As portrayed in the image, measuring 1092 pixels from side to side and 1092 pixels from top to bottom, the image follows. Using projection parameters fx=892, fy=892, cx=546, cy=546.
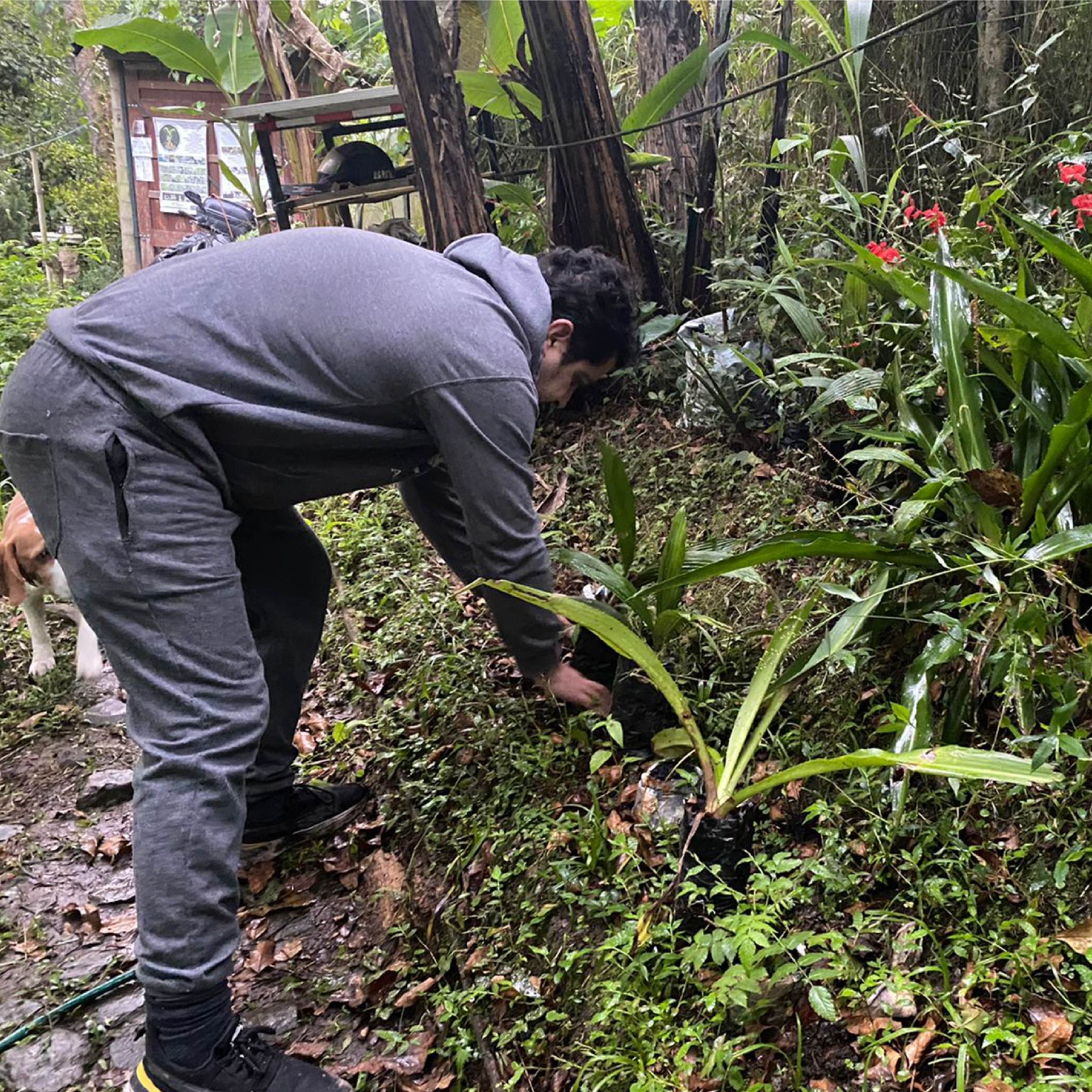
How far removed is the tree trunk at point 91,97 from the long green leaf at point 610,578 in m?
13.3

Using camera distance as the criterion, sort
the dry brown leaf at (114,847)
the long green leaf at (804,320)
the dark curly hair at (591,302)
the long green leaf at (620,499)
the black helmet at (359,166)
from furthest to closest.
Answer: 1. the black helmet at (359,166)
2. the long green leaf at (804,320)
3. the dry brown leaf at (114,847)
4. the long green leaf at (620,499)
5. the dark curly hair at (591,302)

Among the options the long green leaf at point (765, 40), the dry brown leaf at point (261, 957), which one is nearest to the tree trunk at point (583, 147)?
the long green leaf at point (765, 40)

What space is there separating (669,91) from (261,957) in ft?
12.0

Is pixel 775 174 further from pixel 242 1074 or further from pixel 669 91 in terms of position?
pixel 242 1074

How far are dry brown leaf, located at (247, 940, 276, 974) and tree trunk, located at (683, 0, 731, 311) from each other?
110 inches

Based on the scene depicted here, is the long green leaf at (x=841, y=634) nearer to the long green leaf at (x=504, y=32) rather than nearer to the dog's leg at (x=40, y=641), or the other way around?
the dog's leg at (x=40, y=641)

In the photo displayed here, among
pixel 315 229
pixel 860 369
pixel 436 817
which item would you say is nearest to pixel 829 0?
pixel 860 369

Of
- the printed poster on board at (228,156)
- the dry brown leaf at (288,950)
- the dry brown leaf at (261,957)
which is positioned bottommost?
the dry brown leaf at (288,950)

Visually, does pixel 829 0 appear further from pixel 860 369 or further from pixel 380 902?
pixel 380 902

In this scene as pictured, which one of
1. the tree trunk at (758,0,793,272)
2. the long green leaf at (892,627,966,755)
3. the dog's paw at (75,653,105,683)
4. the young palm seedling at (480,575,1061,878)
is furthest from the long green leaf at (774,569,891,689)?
→ the dog's paw at (75,653,105,683)

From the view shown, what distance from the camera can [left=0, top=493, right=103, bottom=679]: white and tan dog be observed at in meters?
3.48

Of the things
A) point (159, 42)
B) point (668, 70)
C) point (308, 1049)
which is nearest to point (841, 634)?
point (308, 1049)

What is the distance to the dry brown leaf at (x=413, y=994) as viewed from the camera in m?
1.98

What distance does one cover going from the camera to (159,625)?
68.9 inches
